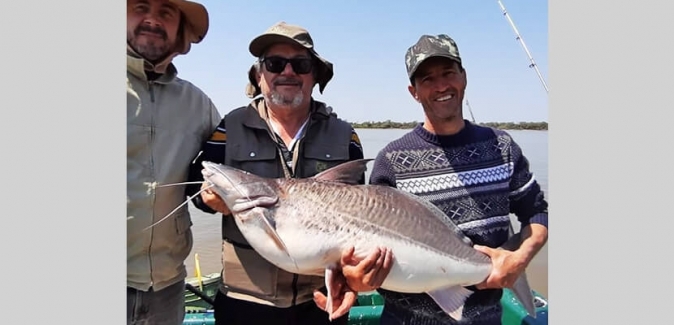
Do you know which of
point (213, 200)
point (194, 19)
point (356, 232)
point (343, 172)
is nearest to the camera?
point (356, 232)

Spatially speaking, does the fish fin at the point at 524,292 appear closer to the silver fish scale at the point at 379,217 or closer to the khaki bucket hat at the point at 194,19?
the silver fish scale at the point at 379,217

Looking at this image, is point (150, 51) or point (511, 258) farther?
point (150, 51)

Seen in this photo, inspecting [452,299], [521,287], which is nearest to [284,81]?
Answer: [452,299]

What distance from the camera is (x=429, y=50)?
103 inches

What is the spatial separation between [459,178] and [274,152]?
1.10 metres

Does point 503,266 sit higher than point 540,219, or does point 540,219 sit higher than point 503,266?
point 540,219

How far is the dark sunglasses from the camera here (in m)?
2.83

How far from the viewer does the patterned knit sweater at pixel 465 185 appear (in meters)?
2.55

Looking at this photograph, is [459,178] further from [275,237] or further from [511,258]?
[275,237]

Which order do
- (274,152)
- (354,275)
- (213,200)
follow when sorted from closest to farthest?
(354,275) < (213,200) < (274,152)

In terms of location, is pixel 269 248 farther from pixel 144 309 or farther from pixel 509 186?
pixel 509 186

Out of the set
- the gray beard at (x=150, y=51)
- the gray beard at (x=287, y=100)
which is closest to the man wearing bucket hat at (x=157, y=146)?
the gray beard at (x=150, y=51)

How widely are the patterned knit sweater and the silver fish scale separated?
90 mm

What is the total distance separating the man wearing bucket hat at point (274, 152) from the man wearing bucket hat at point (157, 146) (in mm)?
171
